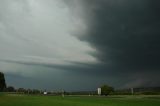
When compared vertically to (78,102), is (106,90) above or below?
above

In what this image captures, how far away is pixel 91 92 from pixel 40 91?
23.9 meters

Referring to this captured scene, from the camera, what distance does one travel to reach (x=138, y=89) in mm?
126250

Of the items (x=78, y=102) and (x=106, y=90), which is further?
(x=106, y=90)

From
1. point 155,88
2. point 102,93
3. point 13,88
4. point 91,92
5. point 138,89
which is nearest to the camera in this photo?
point 102,93

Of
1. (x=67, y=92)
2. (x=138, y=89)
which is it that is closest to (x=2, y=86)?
(x=67, y=92)

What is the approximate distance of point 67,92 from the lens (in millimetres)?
119062

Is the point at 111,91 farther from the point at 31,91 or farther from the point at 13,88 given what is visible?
the point at 13,88

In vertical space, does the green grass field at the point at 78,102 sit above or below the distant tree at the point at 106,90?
below

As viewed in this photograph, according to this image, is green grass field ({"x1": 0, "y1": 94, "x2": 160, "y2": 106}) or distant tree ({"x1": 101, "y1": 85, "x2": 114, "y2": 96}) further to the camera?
distant tree ({"x1": 101, "y1": 85, "x2": 114, "y2": 96})

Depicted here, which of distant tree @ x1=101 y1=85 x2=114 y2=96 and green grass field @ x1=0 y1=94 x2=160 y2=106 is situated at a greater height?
distant tree @ x1=101 y1=85 x2=114 y2=96

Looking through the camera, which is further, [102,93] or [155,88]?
[155,88]

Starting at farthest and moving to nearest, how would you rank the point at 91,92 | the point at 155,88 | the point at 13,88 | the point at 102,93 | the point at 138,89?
the point at 13,88
the point at 155,88
the point at 138,89
the point at 91,92
the point at 102,93

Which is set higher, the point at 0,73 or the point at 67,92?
the point at 0,73

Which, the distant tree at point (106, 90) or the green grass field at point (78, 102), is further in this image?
the distant tree at point (106, 90)
